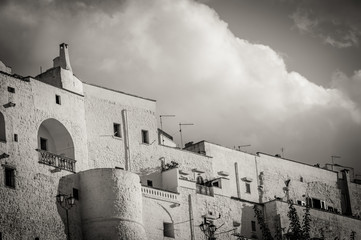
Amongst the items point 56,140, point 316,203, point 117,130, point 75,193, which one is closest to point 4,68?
point 56,140

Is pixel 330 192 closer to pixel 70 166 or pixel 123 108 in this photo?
pixel 123 108

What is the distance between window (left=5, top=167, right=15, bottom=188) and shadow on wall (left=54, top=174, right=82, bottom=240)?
8.50 ft

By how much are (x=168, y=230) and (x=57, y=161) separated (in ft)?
29.3

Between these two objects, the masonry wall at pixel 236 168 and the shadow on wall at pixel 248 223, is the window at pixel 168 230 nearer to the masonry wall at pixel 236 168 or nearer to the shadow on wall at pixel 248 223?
the shadow on wall at pixel 248 223

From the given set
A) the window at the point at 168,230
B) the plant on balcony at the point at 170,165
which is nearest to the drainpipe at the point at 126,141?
the plant on balcony at the point at 170,165

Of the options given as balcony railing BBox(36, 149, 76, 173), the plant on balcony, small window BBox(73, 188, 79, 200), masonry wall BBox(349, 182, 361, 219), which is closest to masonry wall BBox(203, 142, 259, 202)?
the plant on balcony

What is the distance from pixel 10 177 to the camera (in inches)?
1845

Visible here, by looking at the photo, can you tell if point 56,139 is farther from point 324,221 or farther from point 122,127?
point 324,221

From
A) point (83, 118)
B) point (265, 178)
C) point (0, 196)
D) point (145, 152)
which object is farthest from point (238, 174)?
point (0, 196)

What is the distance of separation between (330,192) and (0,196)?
34170 mm

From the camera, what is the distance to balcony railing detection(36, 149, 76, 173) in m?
49.2

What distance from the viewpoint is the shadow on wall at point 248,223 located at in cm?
6131

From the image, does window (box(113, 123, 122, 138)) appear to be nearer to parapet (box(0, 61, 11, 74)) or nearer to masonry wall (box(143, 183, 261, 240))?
masonry wall (box(143, 183, 261, 240))

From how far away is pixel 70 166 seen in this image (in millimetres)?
50938
